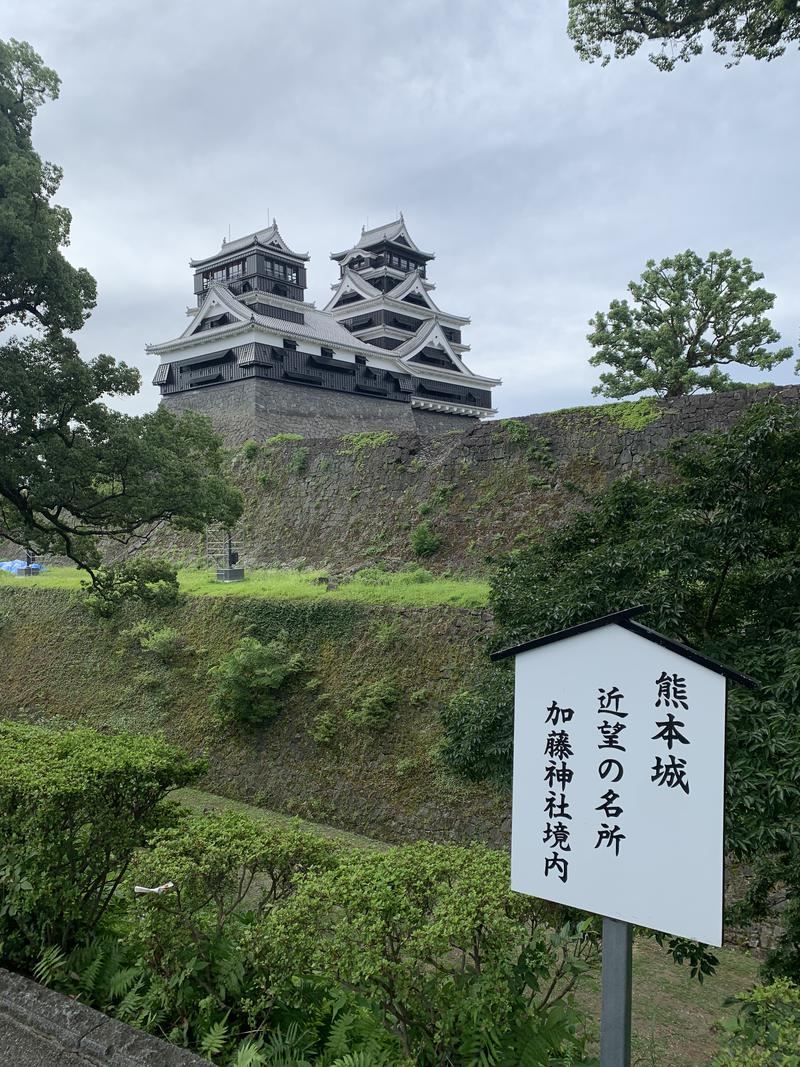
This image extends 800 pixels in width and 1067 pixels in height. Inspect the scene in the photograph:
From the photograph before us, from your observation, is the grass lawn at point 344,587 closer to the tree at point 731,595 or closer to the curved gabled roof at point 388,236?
the tree at point 731,595

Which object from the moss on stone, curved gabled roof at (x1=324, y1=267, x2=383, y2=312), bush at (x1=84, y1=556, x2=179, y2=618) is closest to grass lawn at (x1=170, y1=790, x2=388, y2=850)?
bush at (x1=84, y1=556, x2=179, y2=618)

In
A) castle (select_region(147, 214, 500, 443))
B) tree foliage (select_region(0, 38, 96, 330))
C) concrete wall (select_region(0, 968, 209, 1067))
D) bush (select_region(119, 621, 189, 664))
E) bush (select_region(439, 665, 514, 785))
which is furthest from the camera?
castle (select_region(147, 214, 500, 443))

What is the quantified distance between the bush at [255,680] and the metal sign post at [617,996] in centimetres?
847

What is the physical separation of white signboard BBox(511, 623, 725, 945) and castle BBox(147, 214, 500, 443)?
21.4 meters

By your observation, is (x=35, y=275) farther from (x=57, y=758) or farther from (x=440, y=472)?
(x=440, y=472)

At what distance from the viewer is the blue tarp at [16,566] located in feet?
71.7

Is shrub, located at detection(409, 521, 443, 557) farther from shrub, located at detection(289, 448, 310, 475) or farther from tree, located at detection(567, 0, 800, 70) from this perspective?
tree, located at detection(567, 0, 800, 70)

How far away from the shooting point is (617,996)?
2.71 meters

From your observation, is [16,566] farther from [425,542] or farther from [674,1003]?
[674,1003]

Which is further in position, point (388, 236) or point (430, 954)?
point (388, 236)

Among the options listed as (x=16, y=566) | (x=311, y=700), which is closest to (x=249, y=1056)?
(x=311, y=700)

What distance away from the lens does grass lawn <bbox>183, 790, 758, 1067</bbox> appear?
15.4ft

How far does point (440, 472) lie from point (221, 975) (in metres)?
13.1

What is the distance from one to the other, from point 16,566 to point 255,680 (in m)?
15.2
